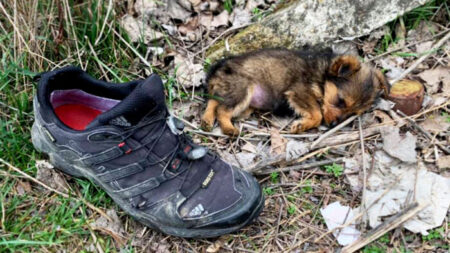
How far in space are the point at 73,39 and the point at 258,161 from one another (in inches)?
77.8

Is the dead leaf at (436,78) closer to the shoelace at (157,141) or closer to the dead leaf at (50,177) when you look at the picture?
the shoelace at (157,141)

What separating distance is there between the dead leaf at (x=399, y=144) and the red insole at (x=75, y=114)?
87.4 inches

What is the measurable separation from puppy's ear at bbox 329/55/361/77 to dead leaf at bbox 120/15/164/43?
1745 millimetres

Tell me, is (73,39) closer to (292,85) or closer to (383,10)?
(292,85)

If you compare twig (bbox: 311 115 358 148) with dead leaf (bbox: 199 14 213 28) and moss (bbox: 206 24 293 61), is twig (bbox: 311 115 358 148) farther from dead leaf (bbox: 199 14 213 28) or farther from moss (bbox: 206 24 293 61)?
dead leaf (bbox: 199 14 213 28)

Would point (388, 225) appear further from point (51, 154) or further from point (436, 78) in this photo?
point (51, 154)

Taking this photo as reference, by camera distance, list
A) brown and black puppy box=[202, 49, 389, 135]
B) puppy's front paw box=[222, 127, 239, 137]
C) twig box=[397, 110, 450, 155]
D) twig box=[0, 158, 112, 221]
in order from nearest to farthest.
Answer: twig box=[0, 158, 112, 221]
twig box=[397, 110, 450, 155]
puppy's front paw box=[222, 127, 239, 137]
brown and black puppy box=[202, 49, 389, 135]

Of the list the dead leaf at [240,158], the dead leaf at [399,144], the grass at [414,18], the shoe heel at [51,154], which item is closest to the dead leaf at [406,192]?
the dead leaf at [399,144]

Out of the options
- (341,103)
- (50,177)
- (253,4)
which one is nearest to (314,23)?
(253,4)

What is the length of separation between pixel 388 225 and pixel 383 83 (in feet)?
5.42

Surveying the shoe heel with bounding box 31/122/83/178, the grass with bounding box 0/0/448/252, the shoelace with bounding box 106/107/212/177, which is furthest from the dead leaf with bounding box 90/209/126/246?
the shoelace with bounding box 106/107/212/177

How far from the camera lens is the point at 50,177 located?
10.6 ft

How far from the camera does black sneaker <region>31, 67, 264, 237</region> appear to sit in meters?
2.79

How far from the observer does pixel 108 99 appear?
3.16m
